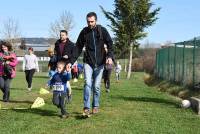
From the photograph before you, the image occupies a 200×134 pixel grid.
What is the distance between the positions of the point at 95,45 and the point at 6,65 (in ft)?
15.9

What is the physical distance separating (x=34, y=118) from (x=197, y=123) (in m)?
3.33

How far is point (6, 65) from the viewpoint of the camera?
14.5 metres

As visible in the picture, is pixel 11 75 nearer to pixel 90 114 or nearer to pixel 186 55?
pixel 90 114

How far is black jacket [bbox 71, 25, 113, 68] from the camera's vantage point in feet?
34.0

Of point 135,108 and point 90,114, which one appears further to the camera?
point 135,108

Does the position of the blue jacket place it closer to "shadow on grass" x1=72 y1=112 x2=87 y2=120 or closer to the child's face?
the child's face

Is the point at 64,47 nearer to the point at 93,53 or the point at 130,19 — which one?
the point at 93,53

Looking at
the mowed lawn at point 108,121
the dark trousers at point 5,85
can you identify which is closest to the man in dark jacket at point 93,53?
the mowed lawn at point 108,121

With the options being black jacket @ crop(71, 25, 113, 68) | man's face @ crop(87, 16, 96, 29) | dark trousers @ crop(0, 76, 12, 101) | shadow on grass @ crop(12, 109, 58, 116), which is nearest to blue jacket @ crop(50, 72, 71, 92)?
black jacket @ crop(71, 25, 113, 68)

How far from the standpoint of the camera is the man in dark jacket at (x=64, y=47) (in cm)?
1141

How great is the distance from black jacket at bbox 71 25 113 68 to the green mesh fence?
29.5ft

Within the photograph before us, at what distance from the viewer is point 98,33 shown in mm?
10359

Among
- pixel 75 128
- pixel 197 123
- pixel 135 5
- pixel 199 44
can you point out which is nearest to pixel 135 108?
pixel 197 123

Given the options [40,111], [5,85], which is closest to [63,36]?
[40,111]
